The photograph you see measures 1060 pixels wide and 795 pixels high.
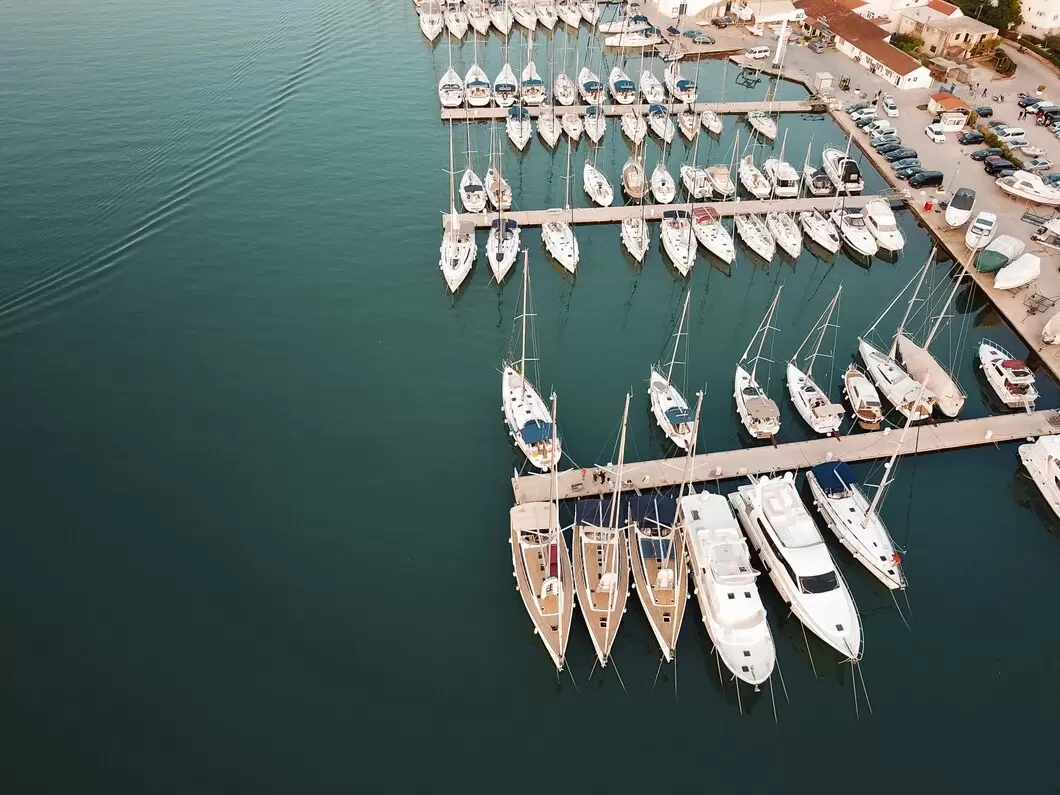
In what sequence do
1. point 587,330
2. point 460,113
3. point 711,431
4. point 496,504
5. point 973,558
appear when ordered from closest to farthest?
point 973,558
point 496,504
point 711,431
point 587,330
point 460,113

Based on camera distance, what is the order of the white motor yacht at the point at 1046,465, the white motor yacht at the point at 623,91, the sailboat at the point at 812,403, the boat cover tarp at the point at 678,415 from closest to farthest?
the white motor yacht at the point at 1046,465, the boat cover tarp at the point at 678,415, the sailboat at the point at 812,403, the white motor yacht at the point at 623,91

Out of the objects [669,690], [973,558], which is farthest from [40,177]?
[973,558]

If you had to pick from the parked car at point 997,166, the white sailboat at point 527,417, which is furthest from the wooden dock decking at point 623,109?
the white sailboat at point 527,417

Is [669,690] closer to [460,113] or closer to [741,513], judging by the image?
[741,513]

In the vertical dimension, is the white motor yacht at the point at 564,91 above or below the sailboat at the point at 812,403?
above

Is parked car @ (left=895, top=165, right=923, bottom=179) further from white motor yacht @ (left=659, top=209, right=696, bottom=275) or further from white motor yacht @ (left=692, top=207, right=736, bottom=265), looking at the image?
white motor yacht @ (left=659, top=209, right=696, bottom=275)

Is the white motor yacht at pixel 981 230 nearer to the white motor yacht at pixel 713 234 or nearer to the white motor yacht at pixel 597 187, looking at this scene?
the white motor yacht at pixel 713 234
